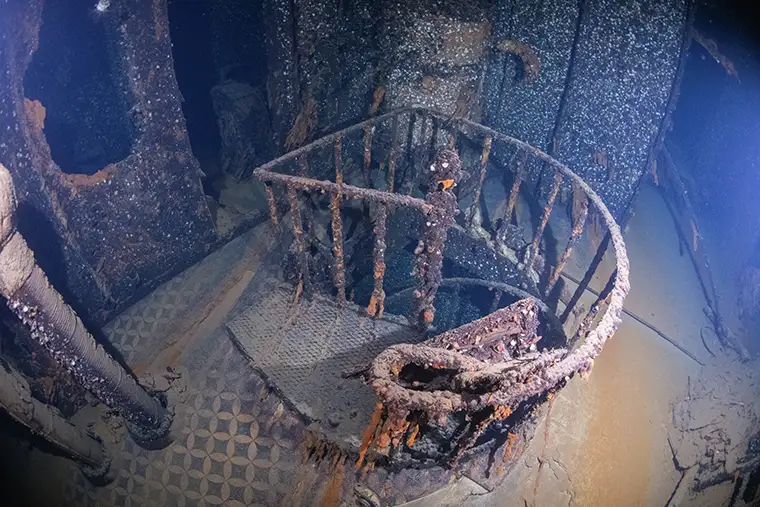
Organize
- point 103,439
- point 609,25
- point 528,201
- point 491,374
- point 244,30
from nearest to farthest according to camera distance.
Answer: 1. point 491,374
2. point 103,439
3. point 609,25
4. point 528,201
5. point 244,30

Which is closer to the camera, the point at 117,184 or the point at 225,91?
the point at 117,184

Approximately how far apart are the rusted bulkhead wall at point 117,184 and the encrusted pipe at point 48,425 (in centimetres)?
119

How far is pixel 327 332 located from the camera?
4395 mm

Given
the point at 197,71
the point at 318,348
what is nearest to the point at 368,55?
the point at 197,71

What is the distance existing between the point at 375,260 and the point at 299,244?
0.74 m

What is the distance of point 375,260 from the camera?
3961 millimetres

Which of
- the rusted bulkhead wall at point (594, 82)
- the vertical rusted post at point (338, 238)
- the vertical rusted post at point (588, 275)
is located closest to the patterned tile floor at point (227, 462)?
the vertical rusted post at point (338, 238)

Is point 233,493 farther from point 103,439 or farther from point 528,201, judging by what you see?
point 528,201

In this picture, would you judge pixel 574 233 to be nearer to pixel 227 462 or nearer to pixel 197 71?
pixel 227 462

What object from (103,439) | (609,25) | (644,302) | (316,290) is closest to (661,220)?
(644,302)

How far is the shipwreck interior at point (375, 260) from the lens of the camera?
11.3ft

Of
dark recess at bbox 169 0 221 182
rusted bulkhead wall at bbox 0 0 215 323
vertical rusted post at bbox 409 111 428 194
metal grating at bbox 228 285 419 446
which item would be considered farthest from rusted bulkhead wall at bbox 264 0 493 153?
metal grating at bbox 228 285 419 446

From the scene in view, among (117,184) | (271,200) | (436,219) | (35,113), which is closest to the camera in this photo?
(436,219)

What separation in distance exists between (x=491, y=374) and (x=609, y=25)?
4362 millimetres
